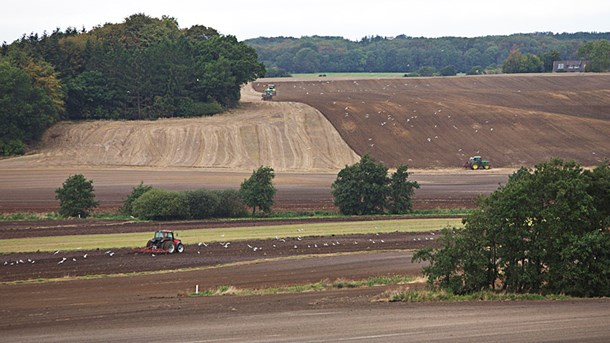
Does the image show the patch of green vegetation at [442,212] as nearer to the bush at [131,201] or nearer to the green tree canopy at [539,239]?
the bush at [131,201]

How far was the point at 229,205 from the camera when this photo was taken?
6938 centimetres

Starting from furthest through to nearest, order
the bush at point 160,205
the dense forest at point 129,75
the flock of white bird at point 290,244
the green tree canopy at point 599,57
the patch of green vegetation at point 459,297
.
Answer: the green tree canopy at point 599,57, the dense forest at point 129,75, the bush at point 160,205, the flock of white bird at point 290,244, the patch of green vegetation at point 459,297

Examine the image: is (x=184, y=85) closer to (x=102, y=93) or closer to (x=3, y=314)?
(x=102, y=93)

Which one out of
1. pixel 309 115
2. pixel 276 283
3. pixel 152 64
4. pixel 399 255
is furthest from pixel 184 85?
pixel 276 283

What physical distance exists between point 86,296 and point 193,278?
623 cm

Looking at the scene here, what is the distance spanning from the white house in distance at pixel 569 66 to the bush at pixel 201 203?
427 feet

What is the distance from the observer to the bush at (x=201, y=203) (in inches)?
2660

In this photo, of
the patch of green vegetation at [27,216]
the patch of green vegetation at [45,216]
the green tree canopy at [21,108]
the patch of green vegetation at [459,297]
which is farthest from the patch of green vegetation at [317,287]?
the green tree canopy at [21,108]

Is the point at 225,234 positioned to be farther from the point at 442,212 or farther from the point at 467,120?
the point at 467,120

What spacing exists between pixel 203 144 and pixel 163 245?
54.3 metres

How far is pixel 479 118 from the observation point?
4577 inches

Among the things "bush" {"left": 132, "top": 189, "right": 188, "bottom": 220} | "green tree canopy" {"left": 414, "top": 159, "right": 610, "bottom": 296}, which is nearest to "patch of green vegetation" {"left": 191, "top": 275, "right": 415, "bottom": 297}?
"green tree canopy" {"left": 414, "top": 159, "right": 610, "bottom": 296}

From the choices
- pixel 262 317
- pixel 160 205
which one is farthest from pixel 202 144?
pixel 262 317

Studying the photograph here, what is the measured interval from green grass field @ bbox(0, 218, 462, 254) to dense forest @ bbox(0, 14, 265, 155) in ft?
163
